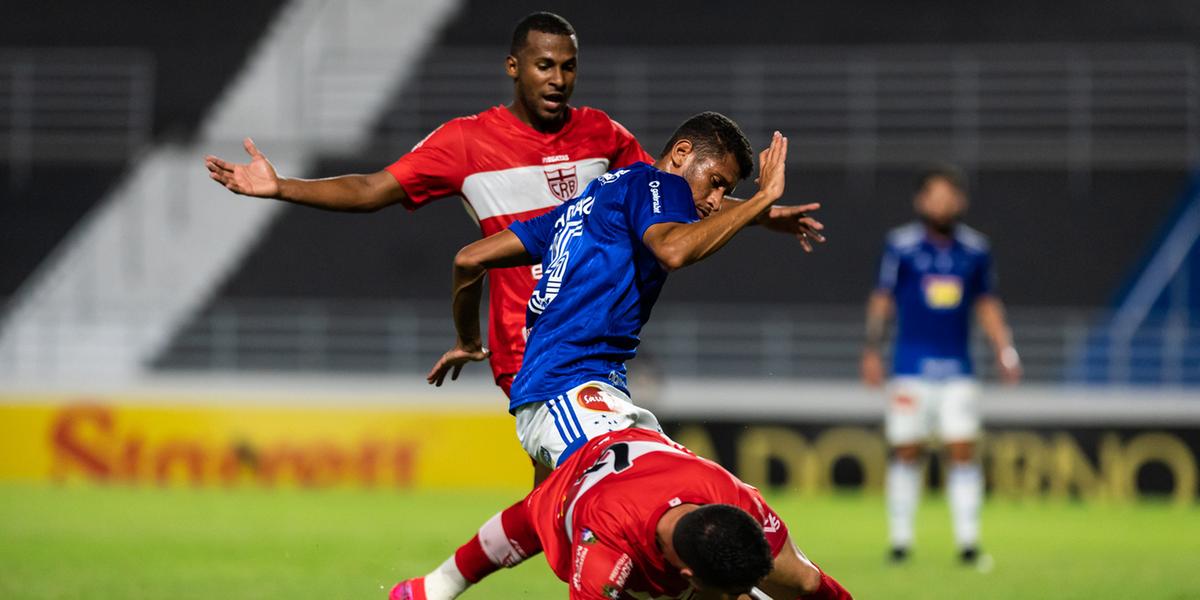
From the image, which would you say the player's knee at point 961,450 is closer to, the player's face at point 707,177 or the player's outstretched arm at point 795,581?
the player's outstretched arm at point 795,581

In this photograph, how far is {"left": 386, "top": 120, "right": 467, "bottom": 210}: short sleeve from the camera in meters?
6.33

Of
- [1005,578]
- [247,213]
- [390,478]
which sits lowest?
[390,478]

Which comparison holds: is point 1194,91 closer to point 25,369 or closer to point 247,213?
point 247,213

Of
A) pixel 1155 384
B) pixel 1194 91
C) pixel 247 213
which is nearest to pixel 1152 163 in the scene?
pixel 1194 91

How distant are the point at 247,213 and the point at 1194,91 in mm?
12102

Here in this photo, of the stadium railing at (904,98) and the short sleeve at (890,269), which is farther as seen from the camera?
the stadium railing at (904,98)

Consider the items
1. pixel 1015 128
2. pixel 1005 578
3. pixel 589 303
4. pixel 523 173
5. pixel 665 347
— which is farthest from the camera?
pixel 1015 128

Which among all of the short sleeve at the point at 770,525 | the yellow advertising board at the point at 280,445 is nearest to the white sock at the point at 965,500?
the short sleeve at the point at 770,525

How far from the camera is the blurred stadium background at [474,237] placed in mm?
14828

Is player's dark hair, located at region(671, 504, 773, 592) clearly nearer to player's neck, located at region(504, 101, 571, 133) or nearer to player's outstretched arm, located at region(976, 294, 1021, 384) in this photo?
player's neck, located at region(504, 101, 571, 133)

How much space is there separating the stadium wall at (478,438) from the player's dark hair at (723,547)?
34.7 ft

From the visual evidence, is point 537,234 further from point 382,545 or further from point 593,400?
point 382,545

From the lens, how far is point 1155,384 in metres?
16.9

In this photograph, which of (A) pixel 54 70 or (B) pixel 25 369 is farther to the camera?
(A) pixel 54 70
